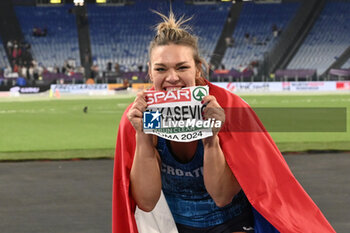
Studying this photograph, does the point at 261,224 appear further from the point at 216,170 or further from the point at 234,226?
the point at 216,170

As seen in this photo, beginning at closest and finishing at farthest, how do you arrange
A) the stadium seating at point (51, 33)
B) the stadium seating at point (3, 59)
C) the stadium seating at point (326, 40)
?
the stadium seating at point (3, 59), the stadium seating at point (326, 40), the stadium seating at point (51, 33)

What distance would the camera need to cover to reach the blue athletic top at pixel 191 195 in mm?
3494

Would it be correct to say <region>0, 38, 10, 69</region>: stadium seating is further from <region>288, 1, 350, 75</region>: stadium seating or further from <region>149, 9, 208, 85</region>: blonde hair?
<region>149, 9, 208, 85</region>: blonde hair

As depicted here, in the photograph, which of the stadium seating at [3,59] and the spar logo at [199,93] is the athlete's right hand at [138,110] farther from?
the stadium seating at [3,59]

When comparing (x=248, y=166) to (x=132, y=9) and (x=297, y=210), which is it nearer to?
(x=297, y=210)

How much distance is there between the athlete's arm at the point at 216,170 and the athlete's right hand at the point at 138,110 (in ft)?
1.05

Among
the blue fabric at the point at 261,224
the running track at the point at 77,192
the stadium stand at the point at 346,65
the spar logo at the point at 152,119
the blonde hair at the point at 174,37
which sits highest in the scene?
the blonde hair at the point at 174,37

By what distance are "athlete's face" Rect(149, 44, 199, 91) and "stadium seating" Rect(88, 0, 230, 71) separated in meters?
49.4

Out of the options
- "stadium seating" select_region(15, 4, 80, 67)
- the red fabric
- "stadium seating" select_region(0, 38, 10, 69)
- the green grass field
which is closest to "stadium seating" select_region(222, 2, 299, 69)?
"stadium seating" select_region(15, 4, 80, 67)

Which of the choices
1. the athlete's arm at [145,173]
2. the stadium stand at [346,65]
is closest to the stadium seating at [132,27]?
the stadium stand at [346,65]

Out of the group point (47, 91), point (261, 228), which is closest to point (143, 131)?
point (261, 228)

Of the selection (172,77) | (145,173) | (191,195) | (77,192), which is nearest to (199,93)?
(172,77)

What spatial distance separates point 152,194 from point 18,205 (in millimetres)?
5083

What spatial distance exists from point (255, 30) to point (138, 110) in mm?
53255
